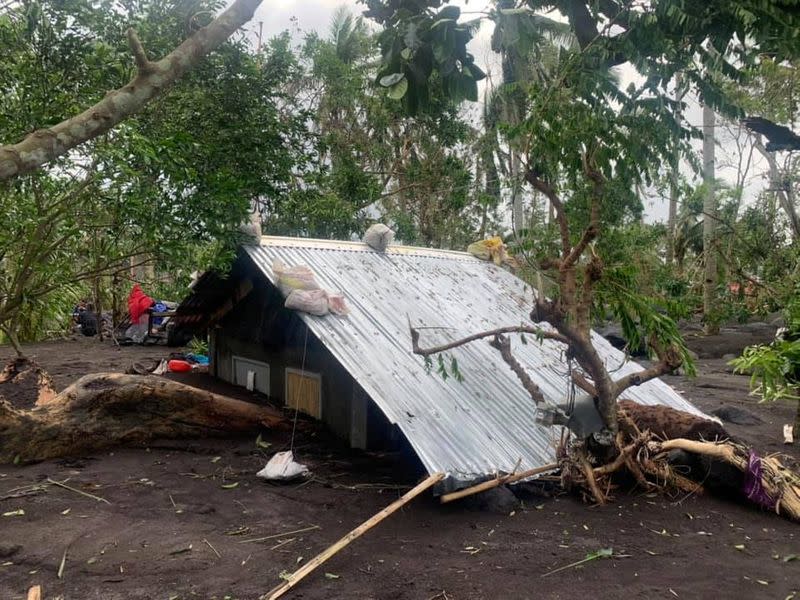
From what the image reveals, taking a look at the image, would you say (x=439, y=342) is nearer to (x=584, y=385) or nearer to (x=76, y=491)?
(x=584, y=385)

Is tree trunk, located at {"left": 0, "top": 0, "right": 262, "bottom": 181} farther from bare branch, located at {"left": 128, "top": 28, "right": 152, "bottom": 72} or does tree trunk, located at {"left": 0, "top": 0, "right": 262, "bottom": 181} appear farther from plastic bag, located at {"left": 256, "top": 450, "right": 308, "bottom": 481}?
plastic bag, located at {"left": 256, "top": 450, "right": 308, "bottom": 481}

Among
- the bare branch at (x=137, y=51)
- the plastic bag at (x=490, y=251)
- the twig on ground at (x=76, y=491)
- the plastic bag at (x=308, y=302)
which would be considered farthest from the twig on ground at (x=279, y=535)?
the plastic bag at (x=490, y=251)

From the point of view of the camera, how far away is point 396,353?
6.71m

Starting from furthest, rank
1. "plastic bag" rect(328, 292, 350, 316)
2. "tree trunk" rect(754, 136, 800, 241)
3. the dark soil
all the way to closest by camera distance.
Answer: "tree trunk" rect(754, 136, 800, 241), "plastic bag" rect(328, 292, 350, 316), the dark soil

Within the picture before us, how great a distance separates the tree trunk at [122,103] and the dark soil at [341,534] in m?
2.80

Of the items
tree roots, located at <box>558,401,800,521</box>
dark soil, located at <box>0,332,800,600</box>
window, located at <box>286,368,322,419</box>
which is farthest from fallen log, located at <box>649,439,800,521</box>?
window, located at <box>286,368,322,419</box>

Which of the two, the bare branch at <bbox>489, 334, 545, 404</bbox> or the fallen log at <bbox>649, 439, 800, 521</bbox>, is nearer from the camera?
the fallen log at <bbox>649, 439, 800, 521</bbox>

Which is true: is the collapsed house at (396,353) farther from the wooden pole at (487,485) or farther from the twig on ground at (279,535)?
the twig on ground at (279,535)

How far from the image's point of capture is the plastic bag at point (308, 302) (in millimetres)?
6590

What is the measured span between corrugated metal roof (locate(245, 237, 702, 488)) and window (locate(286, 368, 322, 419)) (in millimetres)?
1393

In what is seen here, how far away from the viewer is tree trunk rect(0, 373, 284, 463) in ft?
21.5

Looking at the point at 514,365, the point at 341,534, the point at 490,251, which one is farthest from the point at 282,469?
the point at 490,251

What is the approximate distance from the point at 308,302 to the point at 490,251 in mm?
5496

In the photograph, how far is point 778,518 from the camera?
5.76 metres
